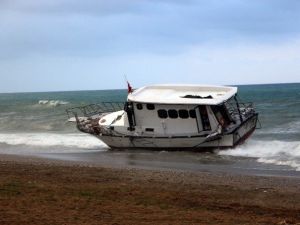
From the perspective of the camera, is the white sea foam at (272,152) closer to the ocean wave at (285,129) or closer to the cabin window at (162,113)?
the cabin window at (162,113)

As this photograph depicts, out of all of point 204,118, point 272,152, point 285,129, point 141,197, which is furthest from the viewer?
point 285,129

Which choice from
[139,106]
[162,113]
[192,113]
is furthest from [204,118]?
[139,106]

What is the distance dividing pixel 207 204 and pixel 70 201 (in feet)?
9.15

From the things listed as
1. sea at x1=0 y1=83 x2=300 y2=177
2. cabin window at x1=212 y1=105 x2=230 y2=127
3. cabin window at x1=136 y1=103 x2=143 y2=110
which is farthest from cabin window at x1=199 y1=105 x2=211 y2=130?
cabin window at x1=136 y1=103 x2=143 y2=110

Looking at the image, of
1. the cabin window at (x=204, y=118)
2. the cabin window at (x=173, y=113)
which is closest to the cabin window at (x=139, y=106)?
the cabin window at (x=173, y=113)

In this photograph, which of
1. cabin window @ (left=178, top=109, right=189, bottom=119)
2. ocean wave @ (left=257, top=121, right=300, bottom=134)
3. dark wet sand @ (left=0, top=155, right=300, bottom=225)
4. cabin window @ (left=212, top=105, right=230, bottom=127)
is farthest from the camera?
ocean wave @ (left=257, top=121, right=300, bottom=134)

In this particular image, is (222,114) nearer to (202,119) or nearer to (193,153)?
(202,119)

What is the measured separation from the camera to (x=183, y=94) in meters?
24.9

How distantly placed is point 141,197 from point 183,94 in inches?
546

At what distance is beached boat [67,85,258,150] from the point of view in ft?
76.1

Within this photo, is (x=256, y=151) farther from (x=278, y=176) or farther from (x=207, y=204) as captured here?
(x=207, y=204)

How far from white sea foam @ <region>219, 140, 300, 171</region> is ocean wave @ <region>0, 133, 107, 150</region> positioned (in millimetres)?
7509

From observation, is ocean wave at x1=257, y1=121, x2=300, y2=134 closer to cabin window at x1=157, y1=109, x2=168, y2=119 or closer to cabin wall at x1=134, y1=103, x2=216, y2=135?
cabin wall at x1=134, y1=103, x2=216, y2=135

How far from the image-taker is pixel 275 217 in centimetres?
980
